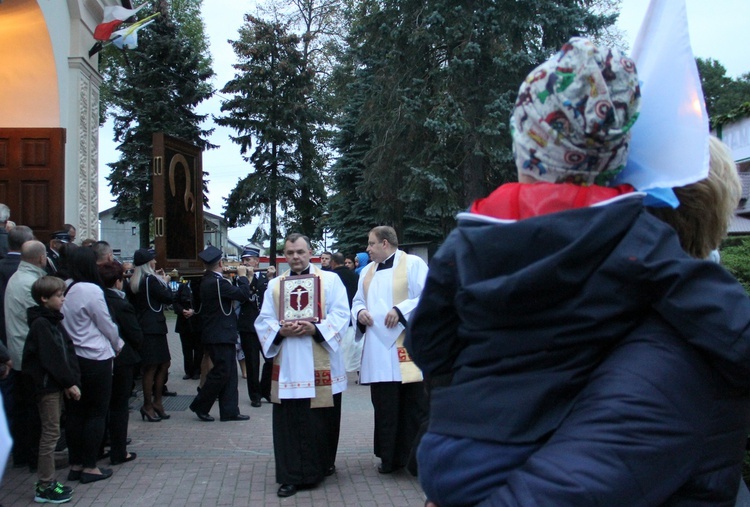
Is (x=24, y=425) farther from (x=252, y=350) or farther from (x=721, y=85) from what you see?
(x=721, y=85)

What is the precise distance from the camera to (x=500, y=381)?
4.98 feet

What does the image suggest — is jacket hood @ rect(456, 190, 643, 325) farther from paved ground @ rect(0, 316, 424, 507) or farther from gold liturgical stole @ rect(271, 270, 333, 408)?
gold liturgical stole @ rect(271, 270, 333, 408)

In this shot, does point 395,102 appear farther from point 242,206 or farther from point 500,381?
point 500,381

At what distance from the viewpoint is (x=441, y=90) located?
20453mm

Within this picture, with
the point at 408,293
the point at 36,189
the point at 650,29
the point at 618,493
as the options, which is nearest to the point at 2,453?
the point at 618,493

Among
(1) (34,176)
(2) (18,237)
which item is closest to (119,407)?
(2) (18,237)

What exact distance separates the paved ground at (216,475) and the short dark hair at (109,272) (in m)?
1.77

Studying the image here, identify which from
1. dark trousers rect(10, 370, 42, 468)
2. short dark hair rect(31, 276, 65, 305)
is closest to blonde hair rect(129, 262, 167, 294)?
dark trousers rect(10, 370, 42, 468)

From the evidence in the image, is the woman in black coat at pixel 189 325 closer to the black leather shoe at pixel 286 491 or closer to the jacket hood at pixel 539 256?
the black leather shoe at pixel 286 491

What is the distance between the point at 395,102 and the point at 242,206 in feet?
57.6

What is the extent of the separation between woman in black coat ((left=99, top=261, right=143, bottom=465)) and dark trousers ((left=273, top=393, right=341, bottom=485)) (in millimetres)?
1613

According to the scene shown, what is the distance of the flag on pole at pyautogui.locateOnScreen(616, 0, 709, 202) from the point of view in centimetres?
164

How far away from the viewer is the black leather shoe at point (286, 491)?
6105 millimetres

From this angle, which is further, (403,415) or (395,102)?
(395,102)
